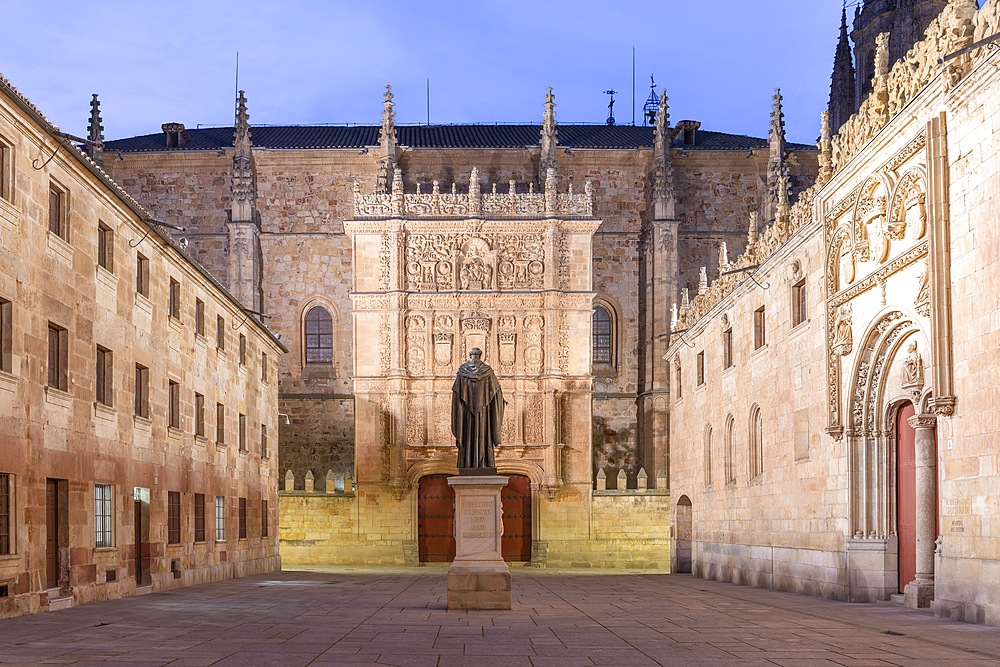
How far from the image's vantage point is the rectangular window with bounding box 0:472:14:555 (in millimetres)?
17250

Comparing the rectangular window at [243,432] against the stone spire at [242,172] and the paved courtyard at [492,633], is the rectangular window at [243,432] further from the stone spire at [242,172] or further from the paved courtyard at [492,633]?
the stone spire at [242,172]

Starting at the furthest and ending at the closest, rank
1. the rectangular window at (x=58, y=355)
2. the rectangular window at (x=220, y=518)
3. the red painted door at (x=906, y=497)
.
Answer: the rectangular window at (x=220, y=518) → the red painted door at (x=906, y=497) → the rectangular window at (x=58, y=355)

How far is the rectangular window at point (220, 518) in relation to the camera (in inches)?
1233

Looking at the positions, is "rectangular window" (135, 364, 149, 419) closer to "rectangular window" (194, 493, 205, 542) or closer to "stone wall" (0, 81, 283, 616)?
"stone wall" (0, 81, 283, 616)

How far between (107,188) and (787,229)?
13.7 metres

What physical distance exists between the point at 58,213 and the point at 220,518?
13.3 meters

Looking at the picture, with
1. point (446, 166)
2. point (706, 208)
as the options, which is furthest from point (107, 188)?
point (706, 208)

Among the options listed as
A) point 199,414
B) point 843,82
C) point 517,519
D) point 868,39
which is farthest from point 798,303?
point 843,82

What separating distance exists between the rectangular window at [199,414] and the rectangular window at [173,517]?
263cm

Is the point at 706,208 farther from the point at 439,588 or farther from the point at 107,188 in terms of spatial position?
the point at 107,188

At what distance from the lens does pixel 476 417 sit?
1994 centimetres

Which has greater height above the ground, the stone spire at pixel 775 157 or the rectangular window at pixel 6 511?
the stone spire at pixel 775 157

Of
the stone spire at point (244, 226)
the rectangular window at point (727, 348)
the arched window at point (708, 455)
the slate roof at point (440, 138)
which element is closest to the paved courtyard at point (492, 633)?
the rectangular window at point (727, 348)

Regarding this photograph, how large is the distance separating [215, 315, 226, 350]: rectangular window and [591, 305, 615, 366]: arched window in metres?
20.6
